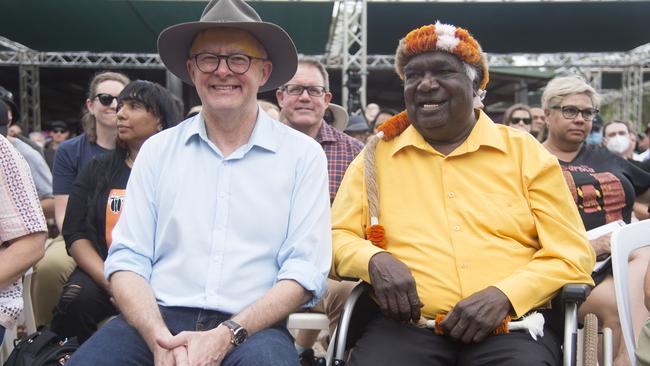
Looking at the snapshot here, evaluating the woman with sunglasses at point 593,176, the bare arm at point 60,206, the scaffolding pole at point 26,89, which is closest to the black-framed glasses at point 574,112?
the woman with sunglasses at point 593,176

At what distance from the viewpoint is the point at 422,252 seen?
98.7 inches

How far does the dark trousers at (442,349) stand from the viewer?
7.35ft

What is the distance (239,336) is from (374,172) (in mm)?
930

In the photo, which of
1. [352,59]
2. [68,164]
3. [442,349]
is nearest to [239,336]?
[442,349]

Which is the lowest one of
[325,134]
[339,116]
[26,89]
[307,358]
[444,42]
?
[307,358]

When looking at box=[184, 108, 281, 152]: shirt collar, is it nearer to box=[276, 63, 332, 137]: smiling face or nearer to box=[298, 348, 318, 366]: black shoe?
box=[276, 63, 332, 137]: smiling face

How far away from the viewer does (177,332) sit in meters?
2.22

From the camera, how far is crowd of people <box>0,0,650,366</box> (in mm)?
2246

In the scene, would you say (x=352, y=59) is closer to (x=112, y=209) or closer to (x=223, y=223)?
(x=112, y=209)

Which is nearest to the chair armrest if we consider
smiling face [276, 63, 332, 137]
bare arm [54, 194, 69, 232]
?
smiling face [276, 63, 332, 137]

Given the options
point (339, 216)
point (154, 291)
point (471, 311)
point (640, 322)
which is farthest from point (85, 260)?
point (640, 322)

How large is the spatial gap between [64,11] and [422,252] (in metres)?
11.2

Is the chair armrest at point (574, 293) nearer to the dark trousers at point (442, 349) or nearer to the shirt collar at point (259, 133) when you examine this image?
the dark trousers at point (442, 349)

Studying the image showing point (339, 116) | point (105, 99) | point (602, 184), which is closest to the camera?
point (602, 184)
